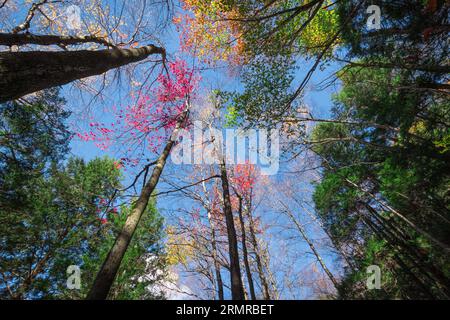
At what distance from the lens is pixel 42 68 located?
2432 millimetres

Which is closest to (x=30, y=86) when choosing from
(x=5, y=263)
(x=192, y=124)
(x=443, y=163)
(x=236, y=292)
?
(x=236, y=292)

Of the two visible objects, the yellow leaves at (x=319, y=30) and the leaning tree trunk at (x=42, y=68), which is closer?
the leaning tree trunk at (x=42, y=68)

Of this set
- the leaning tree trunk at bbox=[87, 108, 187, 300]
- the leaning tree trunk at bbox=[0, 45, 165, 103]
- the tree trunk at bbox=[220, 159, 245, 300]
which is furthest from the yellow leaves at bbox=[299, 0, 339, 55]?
the leaning tree trunk at bbox=[87, 108, 187, 300]

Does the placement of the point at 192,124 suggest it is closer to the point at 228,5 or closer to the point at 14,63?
the point at 228,5

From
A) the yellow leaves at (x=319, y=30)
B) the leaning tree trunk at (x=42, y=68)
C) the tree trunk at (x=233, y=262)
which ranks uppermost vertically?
the yellow leaves at (x=319, y=30)

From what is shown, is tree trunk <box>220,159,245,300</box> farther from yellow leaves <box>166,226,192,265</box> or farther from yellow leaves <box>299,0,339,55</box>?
yellow leaves <box>166,226,192,265</box>

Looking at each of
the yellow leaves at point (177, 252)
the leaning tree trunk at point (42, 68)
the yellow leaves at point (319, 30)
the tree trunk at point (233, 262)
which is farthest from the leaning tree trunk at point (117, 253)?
the yellow leaves at point (177, 252)

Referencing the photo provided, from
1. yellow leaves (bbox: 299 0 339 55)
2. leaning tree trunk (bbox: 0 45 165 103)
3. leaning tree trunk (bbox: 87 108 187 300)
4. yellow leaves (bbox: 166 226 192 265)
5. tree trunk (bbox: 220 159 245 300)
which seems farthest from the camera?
yellow leaves (bbox: 166 226 192 265)

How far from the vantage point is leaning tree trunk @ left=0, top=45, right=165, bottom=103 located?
84.9 inches

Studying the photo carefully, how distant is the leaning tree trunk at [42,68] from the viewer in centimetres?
216

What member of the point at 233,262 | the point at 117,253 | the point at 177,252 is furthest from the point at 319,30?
the point at 177,252

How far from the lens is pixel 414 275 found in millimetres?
7152

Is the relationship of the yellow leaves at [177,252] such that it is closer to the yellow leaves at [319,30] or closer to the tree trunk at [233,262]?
the tree trunk at [233,262]

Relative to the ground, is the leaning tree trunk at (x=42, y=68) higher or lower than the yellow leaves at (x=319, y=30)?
lower
